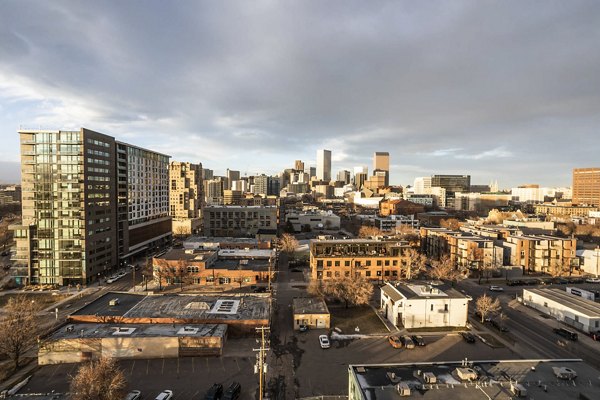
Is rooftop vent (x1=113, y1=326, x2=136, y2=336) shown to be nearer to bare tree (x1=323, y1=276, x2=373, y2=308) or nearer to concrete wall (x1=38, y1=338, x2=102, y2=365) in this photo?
concrete wall (x1=38, y1=338, x2=102, y2=365)

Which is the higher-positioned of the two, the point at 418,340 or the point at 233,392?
the point at 233,392

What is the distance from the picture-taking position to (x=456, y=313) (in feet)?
146

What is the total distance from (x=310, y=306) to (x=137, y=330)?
73.3 feet

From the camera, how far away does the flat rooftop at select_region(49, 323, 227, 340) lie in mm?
36531

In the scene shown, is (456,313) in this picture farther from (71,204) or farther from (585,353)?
(71,204)

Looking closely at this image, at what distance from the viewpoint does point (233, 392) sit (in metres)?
28.0

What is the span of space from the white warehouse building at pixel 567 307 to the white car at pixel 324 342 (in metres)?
36.1

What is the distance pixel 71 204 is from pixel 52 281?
52.0ft

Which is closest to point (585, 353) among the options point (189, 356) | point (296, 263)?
point (189, 356)

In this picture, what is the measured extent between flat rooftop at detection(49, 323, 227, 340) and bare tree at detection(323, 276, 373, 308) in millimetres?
19135

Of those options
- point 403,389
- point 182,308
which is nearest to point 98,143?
point 182,308

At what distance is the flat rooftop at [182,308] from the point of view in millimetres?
42188

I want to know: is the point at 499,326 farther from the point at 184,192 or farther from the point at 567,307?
the point at 184,192

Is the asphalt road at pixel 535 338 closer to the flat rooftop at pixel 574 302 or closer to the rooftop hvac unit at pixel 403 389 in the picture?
the flat rooftop at pixel 574 302
